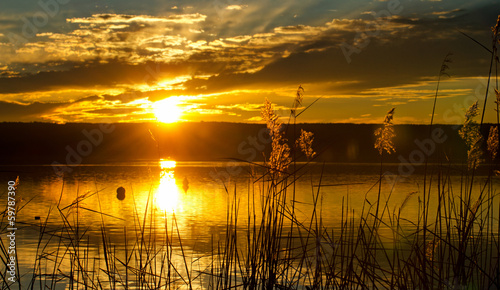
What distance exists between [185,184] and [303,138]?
38.9 ft

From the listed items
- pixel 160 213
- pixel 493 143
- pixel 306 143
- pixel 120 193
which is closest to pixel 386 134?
pixel 306 143

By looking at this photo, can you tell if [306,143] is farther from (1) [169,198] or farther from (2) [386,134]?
(1) [169,198]

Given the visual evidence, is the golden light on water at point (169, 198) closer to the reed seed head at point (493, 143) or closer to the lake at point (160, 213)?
the lake at point (160, 213)

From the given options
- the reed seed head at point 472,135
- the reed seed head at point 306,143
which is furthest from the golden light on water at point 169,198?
the reed seed head at point 472,135

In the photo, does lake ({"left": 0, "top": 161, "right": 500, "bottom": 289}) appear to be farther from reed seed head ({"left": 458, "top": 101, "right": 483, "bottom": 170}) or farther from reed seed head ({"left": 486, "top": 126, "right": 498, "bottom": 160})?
reed seed head ({"left": 486, "top": 126, "right": 498, "bottom": 160})

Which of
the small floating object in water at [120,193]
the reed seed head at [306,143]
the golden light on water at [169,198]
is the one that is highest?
the reed seed head at [306,143]

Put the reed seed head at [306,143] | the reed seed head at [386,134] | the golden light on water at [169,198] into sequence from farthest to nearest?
the golden light on water at [169,198], the reed seed head at [306,143], the reed seed head at [386,134]

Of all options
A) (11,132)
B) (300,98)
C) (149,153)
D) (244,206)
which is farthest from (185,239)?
(11,132)

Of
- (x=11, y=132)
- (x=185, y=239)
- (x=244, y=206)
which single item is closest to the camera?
(x=185, y=239)

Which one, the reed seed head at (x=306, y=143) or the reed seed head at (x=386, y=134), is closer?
the reed seed head at (x=386, y=134)

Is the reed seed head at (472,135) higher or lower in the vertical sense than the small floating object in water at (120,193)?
higher

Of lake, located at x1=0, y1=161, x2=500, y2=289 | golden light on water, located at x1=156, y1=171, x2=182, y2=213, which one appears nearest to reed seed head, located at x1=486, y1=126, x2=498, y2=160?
lake, located at x1=0, y1=161, x2=500, y2=289

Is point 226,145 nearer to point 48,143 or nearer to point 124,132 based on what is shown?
point 124,132

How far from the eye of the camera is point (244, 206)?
11.5 m
